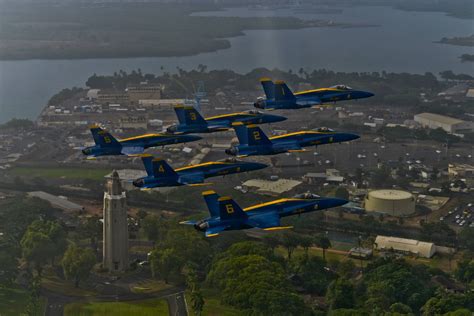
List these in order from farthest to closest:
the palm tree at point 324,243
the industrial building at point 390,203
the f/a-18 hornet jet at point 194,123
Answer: the industrial building at point 390,203, the palm tree at point 324,243, the f/a-18 hornet jet at point 194,123

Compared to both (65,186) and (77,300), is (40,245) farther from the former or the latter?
(65,186)

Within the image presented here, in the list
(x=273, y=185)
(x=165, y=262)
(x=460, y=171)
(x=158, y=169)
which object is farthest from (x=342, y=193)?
(x=158, y=169)

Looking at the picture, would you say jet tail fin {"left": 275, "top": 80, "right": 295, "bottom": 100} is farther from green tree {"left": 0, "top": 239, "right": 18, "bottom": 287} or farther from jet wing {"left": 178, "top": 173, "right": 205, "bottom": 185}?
green tree {"left": 0, "top": 239, "right": 18, "bottom": 287}

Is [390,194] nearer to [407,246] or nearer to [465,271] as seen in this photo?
[407,246]

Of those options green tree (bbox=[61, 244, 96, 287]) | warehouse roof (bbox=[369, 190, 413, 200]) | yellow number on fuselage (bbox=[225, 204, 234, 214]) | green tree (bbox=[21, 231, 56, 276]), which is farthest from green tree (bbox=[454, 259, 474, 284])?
green tree (bbox=[21, 231, 56, 276])

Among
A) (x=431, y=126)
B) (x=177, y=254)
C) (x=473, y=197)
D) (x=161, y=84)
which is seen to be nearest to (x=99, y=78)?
(x=161, y=84)

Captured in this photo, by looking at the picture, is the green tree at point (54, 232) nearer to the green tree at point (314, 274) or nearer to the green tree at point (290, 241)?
the green tree at point (290, 241)

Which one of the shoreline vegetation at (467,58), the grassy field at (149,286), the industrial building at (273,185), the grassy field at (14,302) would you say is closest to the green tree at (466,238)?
the industrial building at (273,185)

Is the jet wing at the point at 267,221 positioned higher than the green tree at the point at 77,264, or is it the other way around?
the jet wing at the point at 267,221
